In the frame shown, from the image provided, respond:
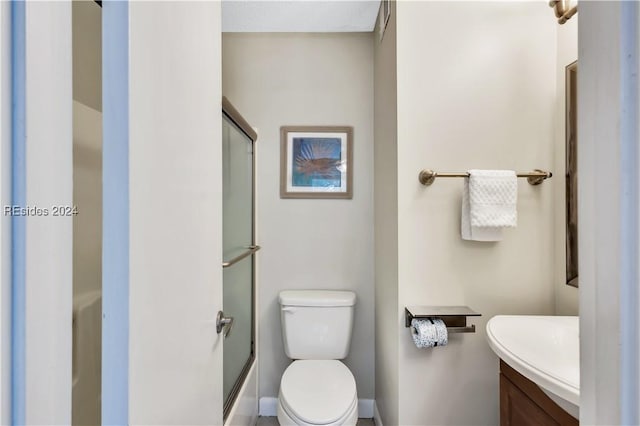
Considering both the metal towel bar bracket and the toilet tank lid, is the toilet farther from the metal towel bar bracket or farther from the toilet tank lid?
the metal towel bar bracket

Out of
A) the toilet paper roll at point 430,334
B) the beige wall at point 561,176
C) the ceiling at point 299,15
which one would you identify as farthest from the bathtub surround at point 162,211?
the beige wall at point 561,176

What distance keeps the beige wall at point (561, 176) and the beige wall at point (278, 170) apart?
3.08 feet

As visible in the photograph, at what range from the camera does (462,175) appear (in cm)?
130

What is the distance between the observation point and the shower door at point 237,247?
137cm

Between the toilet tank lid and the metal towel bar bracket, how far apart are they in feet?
2.78

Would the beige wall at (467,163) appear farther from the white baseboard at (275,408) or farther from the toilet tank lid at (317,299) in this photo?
the white baseboard at (275,408)

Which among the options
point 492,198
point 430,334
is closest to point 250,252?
point 430,334

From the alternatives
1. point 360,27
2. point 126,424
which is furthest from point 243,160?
point 126,424

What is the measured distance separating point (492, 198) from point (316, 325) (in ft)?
→ 3.76

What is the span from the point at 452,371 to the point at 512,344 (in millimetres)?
479

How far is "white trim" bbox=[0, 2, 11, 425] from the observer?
330mm

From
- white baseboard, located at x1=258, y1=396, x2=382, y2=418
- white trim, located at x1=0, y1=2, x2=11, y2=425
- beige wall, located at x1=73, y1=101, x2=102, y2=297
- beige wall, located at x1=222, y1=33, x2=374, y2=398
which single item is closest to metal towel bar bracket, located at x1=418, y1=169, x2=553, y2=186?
beige wall, located at x1=222, y1=33, x2=374, y2=398

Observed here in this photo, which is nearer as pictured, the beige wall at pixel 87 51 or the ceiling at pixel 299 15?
the beige wall at pixel 87 51

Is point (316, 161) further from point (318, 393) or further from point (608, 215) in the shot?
point (608, 215)
